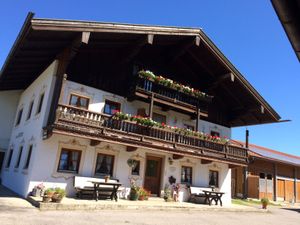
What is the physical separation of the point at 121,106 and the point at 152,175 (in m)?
4.38

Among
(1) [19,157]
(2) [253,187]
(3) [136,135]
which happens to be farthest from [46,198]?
(2) [253,187]

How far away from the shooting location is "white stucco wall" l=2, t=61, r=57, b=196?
13.5 m

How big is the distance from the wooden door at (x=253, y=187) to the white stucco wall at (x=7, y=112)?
19.9 metres

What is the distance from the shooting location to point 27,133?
51.9ft

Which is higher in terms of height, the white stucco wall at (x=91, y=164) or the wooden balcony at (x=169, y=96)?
the wooden balcony at (x=169, y=96)

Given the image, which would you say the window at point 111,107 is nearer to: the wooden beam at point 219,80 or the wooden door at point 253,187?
the wooden beam at point 219,80

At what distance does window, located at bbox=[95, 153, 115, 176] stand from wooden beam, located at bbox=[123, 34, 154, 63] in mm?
5602

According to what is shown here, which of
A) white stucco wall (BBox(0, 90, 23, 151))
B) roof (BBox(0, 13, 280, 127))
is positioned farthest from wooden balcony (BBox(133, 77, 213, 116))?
white stucco wall (BBox(0, 90, 23, 151))

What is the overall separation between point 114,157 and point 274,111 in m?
11.8

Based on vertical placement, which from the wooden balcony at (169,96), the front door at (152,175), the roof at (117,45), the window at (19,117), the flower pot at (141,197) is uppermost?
the roof at (117,45)

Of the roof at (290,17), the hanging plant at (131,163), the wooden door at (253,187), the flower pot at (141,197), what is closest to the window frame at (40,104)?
the hanging plant at (131,163)

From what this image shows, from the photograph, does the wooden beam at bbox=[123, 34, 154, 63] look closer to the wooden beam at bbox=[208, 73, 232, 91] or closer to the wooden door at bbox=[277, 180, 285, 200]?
the wooden beam at bbox=[208, 73, 232, 91]

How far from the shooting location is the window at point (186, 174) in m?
17.4

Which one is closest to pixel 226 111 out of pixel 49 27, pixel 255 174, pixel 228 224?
pixel 255 174
